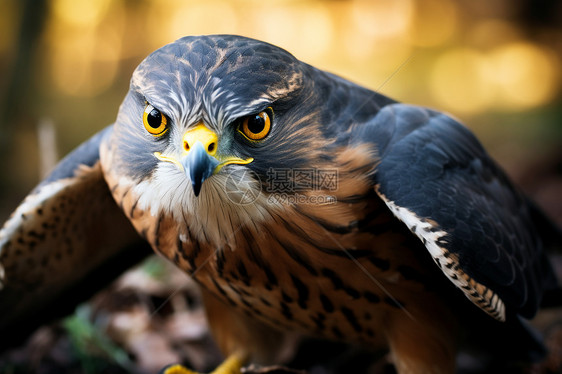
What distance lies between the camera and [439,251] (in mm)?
2525

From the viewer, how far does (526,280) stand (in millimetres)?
3080

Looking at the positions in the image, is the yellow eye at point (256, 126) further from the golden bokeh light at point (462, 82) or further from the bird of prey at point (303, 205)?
the golden bokeh light at point (462, 82)

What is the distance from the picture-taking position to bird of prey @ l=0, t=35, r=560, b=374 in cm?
242

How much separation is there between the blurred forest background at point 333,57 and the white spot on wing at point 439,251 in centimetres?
332

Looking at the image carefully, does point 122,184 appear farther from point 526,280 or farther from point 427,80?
point 427,80

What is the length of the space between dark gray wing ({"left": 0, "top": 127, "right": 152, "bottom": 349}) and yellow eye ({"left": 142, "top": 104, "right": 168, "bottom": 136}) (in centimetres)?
86

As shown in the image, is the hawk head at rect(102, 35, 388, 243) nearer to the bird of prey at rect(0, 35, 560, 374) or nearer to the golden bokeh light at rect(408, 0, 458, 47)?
the bird of prey at rect(0, 35, 560, 374)

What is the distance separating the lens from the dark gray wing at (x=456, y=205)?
257 centimetres

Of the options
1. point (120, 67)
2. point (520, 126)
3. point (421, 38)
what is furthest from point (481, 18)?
point (120, 67)

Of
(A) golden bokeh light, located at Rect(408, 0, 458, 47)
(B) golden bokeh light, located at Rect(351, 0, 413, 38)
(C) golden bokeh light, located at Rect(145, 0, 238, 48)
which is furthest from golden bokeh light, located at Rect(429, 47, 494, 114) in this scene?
(C) golden bokeh light, located at Rect(145, 0, 238, 48)

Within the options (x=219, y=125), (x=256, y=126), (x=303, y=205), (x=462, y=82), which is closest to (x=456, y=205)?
(x=303, y=205)

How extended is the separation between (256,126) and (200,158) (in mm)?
345

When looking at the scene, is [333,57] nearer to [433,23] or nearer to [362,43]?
[362,43]

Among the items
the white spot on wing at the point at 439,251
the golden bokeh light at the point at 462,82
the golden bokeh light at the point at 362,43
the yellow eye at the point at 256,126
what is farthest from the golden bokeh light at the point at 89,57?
the white spot on wing at the point at 439,251
